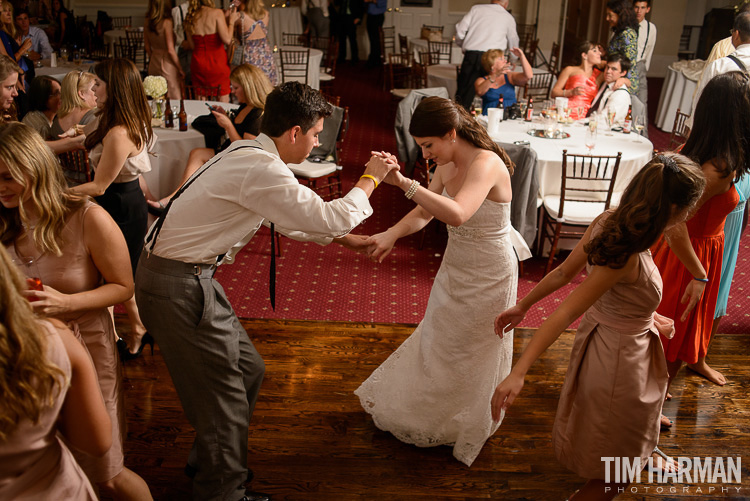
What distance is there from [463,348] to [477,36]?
205 inches

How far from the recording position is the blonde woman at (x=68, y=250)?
198 centimetres

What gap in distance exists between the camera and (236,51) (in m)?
7.06

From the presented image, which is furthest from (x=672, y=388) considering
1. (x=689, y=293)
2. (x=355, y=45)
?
(x=355, y=45)

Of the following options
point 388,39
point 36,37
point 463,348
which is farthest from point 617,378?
point 388,39

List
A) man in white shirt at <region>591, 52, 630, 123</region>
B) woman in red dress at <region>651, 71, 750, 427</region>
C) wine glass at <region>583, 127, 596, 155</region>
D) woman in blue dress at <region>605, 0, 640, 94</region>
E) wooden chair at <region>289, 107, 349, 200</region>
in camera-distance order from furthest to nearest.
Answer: woman in blue dress at <region>605, 0, 640, 94</region>
man in white shirt at <region>591, 52, 630, 123</region>
wooden chair at <region>289, 107, 349, 200</region>
wine glass at <region>583, 127, 596, 155</region>
woman in red dress at <region>651, 71, 750, 427</region>

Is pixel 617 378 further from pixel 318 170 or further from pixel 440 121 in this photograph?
pixel 318 170

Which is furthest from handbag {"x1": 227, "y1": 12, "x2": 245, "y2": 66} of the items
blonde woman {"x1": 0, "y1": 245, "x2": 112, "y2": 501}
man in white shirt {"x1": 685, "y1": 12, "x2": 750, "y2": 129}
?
blonde woman {"x1": 0, "y1": 245, "x2": 112, "y2": 501}

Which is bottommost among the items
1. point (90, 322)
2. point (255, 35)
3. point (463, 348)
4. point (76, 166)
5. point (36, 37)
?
point (463, 348)

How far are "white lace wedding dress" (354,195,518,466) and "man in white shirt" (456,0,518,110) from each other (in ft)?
15.0

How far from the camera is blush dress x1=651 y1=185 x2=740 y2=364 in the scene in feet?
9.64

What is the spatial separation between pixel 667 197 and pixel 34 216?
1970mm

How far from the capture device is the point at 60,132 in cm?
A: 421

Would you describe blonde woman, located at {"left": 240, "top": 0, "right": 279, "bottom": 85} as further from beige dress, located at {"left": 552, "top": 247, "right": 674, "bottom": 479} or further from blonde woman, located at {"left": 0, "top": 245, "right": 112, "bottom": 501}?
blonde woman, located at {"left": 0, "top": 245, "right": 112, "bottom": 501}

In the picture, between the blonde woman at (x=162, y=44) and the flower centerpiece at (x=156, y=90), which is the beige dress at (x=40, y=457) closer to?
the flower centerpiece at (x=156, y=90)
